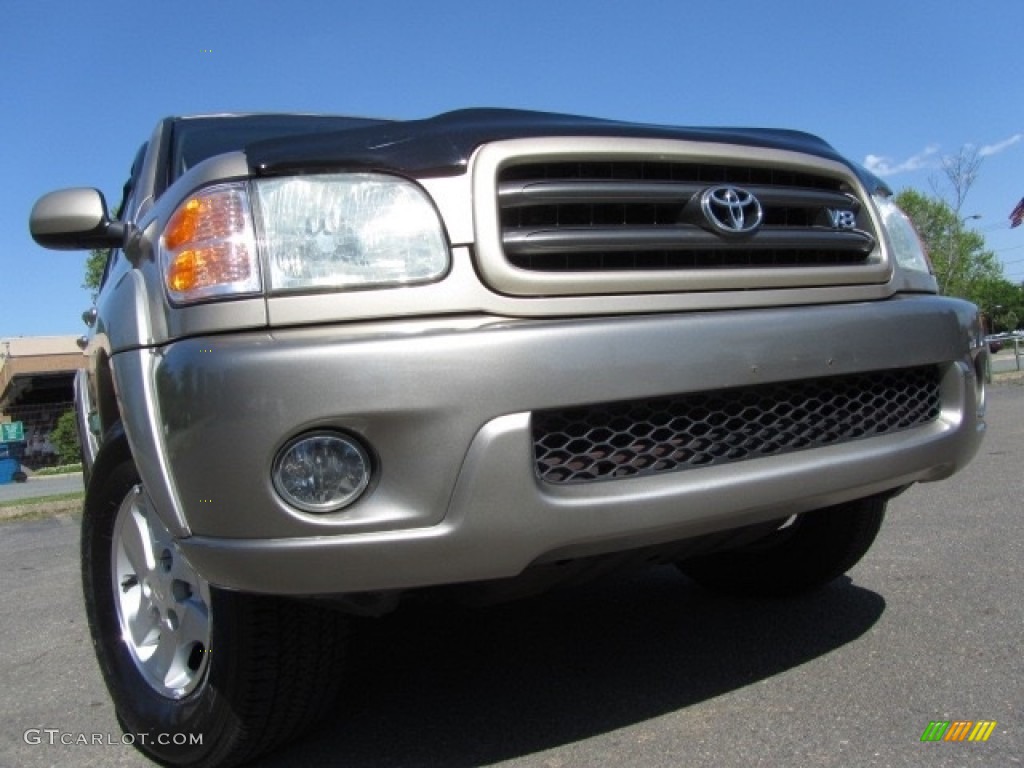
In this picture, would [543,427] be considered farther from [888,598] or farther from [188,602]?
[888,598]

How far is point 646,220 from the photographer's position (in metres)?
2.14

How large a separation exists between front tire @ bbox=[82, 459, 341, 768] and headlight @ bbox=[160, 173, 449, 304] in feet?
1.88

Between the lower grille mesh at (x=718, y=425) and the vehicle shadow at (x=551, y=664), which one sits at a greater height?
the lower grille mesh at (x=718, y=425)

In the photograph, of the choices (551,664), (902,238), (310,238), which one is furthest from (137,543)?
(902,238)

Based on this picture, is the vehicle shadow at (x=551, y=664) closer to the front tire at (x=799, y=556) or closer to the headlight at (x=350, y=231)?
the front tire at (x=799, y=556)

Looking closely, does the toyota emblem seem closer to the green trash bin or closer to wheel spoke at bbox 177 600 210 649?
wheel spoke at bbox 177 600 210 649

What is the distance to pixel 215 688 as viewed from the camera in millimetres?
2055

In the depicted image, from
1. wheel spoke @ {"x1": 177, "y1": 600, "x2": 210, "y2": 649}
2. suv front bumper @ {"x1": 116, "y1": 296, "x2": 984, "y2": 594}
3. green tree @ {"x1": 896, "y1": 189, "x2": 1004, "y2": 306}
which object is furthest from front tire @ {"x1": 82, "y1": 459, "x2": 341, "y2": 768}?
green tree @ {"x1": 896, "y1": 189, "x2": 1004, "y2": 306}

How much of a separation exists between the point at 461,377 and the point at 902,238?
1.58 meters

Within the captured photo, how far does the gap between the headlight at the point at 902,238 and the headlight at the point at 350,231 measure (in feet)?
4.53

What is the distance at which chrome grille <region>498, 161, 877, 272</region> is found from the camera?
197 centimetres

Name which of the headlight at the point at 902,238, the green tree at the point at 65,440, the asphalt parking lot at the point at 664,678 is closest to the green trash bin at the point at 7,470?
the green tree at the point at 65,440

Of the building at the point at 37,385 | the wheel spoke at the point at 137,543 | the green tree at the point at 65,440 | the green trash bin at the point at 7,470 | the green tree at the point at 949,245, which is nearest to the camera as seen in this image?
the wheel spoke at the point at 137,543

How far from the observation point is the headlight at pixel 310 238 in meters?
1.84
